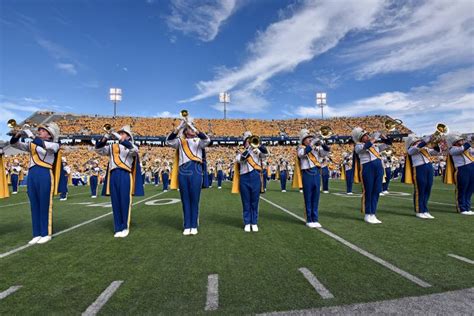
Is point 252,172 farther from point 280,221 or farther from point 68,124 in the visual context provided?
point 68,124

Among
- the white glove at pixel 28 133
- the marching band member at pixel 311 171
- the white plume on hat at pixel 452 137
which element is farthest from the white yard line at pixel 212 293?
the white plume on hat at pixel 452 137

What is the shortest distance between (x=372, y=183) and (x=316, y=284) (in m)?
4.07

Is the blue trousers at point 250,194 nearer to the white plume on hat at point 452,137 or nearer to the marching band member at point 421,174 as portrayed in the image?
the marching band member at point 421,174

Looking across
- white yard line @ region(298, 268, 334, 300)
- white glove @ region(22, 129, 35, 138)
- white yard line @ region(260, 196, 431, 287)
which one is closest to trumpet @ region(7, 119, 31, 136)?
white glove @ region(22, 129, 35, 138)

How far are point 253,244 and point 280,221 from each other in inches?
84.7

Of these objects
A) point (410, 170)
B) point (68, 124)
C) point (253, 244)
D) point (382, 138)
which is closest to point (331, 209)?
point (410, 170)

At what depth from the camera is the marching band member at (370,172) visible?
6.25 meters

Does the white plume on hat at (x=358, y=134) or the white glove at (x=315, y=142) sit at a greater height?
the white plume on hat at (x=358, y=134)

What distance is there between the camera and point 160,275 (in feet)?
11.1

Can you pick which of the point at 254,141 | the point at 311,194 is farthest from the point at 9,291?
the point at 311,194

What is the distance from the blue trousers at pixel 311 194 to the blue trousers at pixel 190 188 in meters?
2.29

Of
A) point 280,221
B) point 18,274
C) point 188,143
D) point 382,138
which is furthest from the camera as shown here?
point 280,221

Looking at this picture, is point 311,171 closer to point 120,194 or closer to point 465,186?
point 120,194

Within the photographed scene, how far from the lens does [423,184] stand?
682 cm
